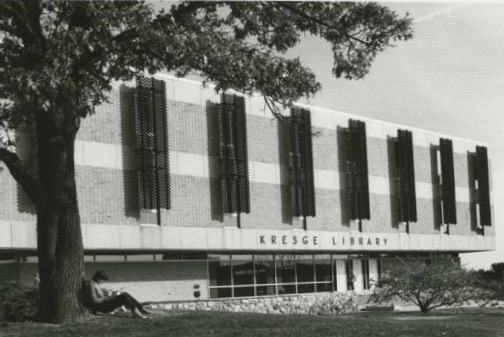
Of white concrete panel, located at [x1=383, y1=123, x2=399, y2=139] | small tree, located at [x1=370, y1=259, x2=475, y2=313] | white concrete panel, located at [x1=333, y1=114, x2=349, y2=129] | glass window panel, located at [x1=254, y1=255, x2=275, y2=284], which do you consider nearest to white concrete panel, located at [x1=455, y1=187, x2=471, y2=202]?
white concrete panel, located at [x1=383, y1=123, x2=399, y2=139]

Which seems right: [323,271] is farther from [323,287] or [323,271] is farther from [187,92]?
[187,92]

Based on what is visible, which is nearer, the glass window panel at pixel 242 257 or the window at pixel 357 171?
the glass window panel at pixel 242 257

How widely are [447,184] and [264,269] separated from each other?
1670 cm

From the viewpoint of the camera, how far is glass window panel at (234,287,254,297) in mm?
40625

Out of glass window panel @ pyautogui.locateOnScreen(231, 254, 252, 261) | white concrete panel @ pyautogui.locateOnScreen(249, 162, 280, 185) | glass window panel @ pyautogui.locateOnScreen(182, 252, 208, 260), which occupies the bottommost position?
glass window panel @ pyautogui.locateOnScreen(231, 254, 252, 261)

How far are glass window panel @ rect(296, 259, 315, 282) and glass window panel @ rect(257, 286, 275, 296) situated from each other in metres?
2.44

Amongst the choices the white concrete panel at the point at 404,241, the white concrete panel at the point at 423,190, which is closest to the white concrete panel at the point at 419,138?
the white concrete panel at the point at 423,190

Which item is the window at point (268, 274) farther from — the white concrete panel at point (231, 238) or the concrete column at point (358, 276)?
the concrete column at point (358, 276)

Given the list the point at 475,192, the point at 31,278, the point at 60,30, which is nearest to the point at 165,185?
the point at 31,278

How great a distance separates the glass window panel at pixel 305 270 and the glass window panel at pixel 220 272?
5.78m

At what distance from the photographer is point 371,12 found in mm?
19266

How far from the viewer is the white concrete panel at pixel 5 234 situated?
29.8 meters

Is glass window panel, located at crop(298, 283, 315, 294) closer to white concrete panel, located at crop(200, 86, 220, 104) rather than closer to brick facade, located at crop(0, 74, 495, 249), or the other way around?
brick facade, located at crop(0, 74, 495, 249)

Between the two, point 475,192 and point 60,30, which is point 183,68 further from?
point 475,192
